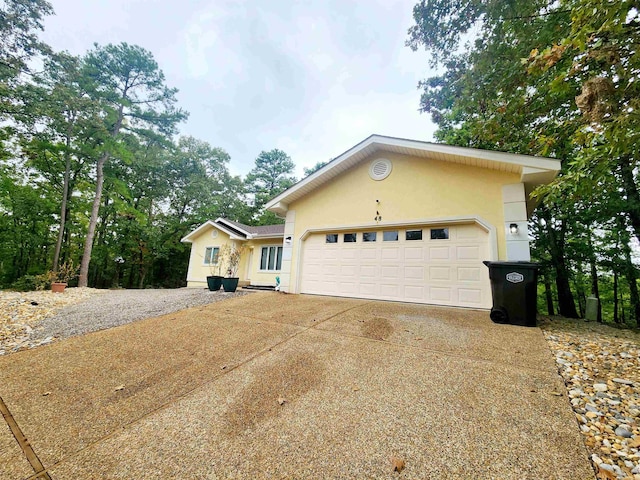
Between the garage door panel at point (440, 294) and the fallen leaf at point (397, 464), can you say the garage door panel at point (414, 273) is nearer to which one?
the garage door panel at point (440, 294)

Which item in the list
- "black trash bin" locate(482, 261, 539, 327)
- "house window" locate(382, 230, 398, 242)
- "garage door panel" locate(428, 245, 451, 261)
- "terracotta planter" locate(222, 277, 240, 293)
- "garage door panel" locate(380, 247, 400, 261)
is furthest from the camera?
"terracotta planter" locate(222, 277, 240, 293)

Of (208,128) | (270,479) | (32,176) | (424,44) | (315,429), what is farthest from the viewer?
(208,128)

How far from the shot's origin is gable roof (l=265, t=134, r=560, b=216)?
16.8 ft

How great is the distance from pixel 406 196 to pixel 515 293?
330 centimetres

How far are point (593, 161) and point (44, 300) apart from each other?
1252cm

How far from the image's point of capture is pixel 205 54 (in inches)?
451

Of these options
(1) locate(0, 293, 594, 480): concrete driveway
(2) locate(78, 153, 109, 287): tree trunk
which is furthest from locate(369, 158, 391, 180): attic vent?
(2) locate(78, 153, 109, 287): tree trunk

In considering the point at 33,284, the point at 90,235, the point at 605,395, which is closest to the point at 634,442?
the point at 605,395

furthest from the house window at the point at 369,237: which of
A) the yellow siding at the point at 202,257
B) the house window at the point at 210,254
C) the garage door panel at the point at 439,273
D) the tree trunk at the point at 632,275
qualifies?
→ the house window at the point at 210,254

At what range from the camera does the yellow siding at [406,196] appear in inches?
226

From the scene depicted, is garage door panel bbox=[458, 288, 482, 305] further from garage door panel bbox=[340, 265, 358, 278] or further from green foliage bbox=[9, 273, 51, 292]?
green foliage bbox=[9, 273, 51, 292]

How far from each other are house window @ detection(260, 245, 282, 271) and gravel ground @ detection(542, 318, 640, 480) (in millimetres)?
9492

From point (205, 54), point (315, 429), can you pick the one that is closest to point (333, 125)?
point (205, 54)

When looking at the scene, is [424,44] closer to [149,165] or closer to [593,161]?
[593,161]
